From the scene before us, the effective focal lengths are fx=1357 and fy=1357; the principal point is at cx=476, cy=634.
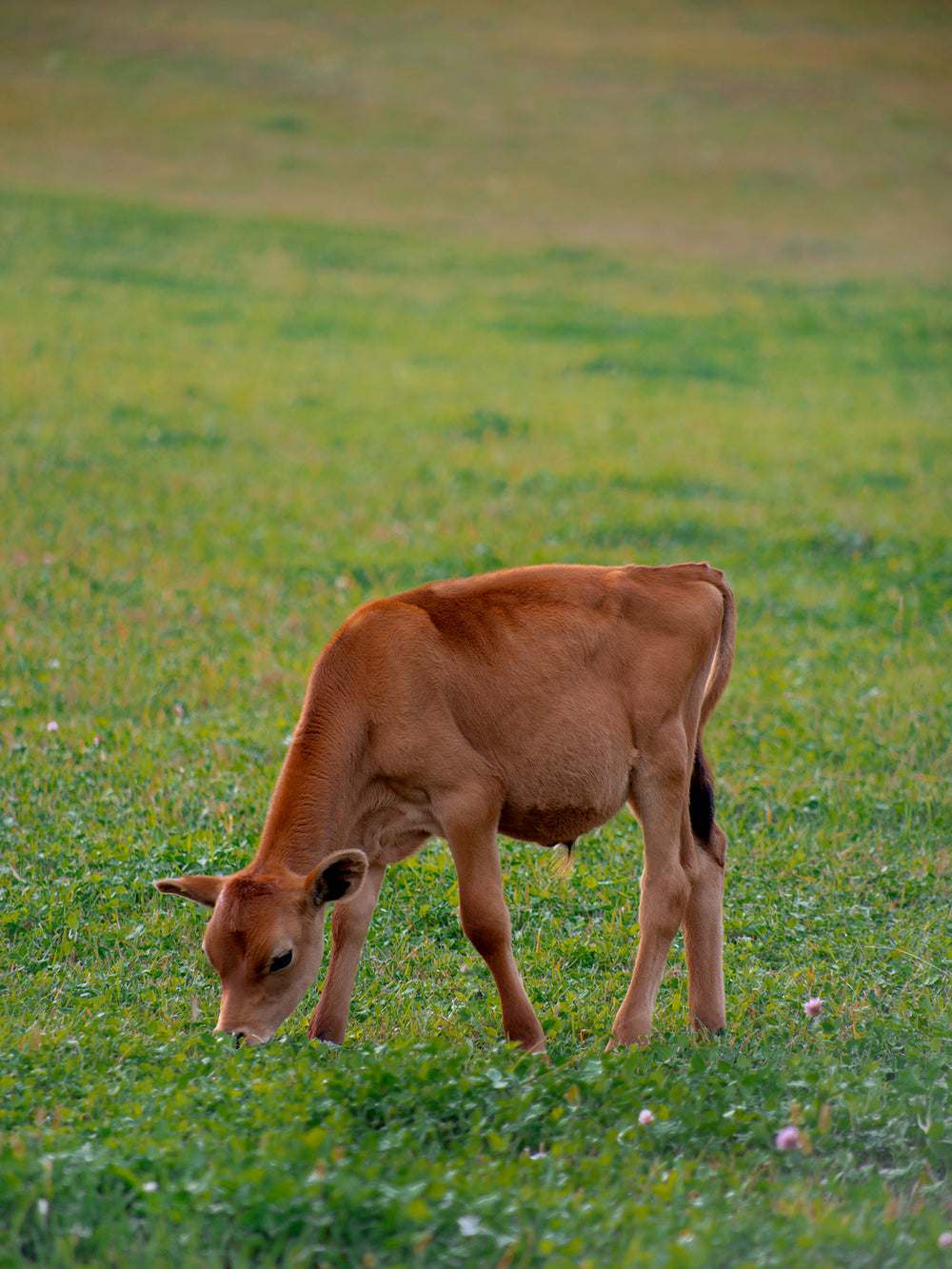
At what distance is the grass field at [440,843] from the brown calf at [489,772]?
0.91 feet

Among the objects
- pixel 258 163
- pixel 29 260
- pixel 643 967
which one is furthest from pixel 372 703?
pixel 258 163

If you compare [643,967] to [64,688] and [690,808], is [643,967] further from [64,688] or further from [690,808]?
[64,688]

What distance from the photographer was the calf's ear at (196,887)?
4855 millimetres

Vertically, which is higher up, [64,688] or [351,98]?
[351,98]

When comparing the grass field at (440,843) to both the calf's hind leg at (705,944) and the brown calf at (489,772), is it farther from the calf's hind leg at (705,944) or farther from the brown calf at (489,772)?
the brown calf at (489,772)

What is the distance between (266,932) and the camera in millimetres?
4727

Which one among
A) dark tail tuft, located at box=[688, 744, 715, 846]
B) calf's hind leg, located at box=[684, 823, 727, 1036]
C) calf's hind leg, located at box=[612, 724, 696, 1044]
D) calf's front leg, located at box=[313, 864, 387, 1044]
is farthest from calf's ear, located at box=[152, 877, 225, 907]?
dark tail tuft, located at box=[688, 744, 715, 846]

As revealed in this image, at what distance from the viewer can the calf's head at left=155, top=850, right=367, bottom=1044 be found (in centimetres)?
473

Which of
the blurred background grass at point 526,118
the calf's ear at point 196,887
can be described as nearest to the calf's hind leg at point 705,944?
the calf's ear at point 196,887

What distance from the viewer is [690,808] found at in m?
5.80

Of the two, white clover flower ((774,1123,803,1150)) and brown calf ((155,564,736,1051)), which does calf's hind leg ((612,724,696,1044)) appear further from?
white clover flower ((774,1123,803,1150))

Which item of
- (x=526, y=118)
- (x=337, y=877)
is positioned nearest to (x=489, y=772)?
(x=337, y=877)

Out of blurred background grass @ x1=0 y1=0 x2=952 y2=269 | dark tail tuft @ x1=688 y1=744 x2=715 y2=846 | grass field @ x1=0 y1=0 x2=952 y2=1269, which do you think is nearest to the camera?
grass field @ x1=0 y1=0 x2=952 y2=1269

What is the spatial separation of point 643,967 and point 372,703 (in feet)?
4.87
